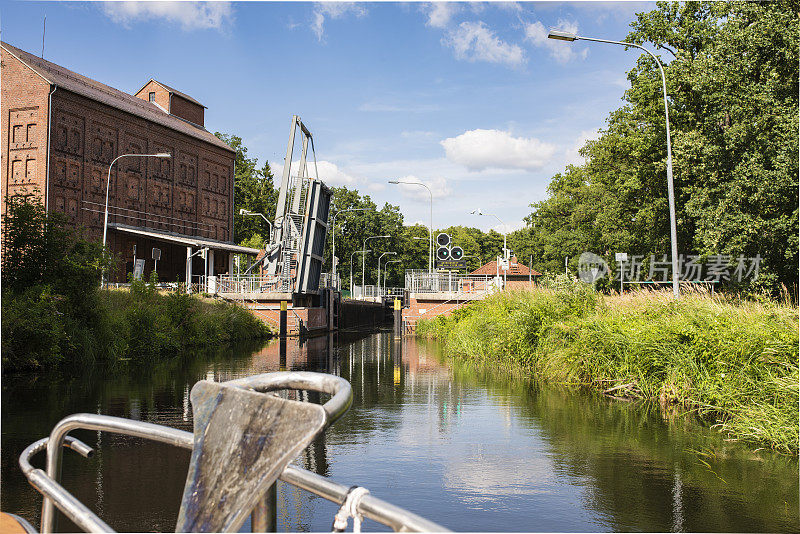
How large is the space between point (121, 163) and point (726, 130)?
34561 mm

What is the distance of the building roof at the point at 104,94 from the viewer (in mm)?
39312

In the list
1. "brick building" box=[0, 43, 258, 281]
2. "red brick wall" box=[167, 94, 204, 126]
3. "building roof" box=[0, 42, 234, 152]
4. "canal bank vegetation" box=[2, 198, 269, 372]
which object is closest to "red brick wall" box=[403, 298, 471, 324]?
"brick building" box=[0, 43, 258, 281]

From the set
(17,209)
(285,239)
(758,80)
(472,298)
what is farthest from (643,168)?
(17,209)

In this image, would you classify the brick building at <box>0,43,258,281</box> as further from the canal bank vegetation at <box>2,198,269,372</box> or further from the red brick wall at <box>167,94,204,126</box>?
the canal bank vegetation at <box>2,198,269,372</box>

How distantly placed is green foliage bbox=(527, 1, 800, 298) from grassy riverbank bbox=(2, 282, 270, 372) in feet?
64.9

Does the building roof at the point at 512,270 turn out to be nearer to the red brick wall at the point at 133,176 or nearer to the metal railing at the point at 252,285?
the red brick wall at the point at 133,176

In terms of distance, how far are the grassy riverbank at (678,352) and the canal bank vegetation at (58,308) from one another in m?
11.3

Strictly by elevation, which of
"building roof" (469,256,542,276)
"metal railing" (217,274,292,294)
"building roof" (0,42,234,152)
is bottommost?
"metal railing" (217,274,292,294)

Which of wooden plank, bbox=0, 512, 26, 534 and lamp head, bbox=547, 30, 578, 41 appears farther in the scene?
lamp head, bbox=547, 30, 578, 41

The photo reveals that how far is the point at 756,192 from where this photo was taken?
25.6 meters

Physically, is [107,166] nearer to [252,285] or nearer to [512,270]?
[252,285]

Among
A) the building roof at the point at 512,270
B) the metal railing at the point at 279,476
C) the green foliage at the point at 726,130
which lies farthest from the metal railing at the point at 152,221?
the metal railing at the point at 279,476

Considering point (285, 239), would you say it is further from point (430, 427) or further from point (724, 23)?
point (430, 427)

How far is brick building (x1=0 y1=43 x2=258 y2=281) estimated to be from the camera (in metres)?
38.4
